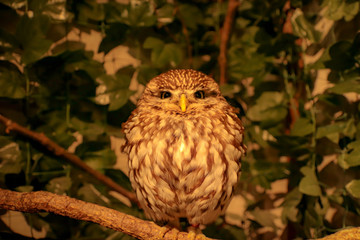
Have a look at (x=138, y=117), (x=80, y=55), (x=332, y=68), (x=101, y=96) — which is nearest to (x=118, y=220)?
(x=138, y=117)

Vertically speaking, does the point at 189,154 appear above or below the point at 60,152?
above

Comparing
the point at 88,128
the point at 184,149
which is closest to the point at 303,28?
the point at 184,149

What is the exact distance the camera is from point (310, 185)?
138 cm

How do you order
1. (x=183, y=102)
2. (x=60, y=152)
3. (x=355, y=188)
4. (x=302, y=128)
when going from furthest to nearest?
(x=302, y=128) < (x=60, y=152) < (x=355, y=188) < (x=183, y=102)

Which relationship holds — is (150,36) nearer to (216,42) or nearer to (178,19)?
(178,19)

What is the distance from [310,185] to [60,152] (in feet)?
3.73

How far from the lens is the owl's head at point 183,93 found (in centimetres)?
104

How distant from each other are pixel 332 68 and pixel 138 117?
0.91m

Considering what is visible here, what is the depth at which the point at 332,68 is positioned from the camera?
137 cm

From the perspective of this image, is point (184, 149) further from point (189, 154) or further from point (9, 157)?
point (9, 157)

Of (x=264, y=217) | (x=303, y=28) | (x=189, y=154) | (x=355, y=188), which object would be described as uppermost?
(x=303, y=28)

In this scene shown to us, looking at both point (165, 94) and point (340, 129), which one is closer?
point (165, 94)

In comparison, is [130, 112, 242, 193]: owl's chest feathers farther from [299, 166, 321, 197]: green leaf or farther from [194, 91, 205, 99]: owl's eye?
[299, 166, 321, 197]: green leaf

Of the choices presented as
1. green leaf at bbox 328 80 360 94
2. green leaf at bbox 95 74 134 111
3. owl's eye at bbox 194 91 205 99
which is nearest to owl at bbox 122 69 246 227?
owl's eye at bbox 194 91 205 99
